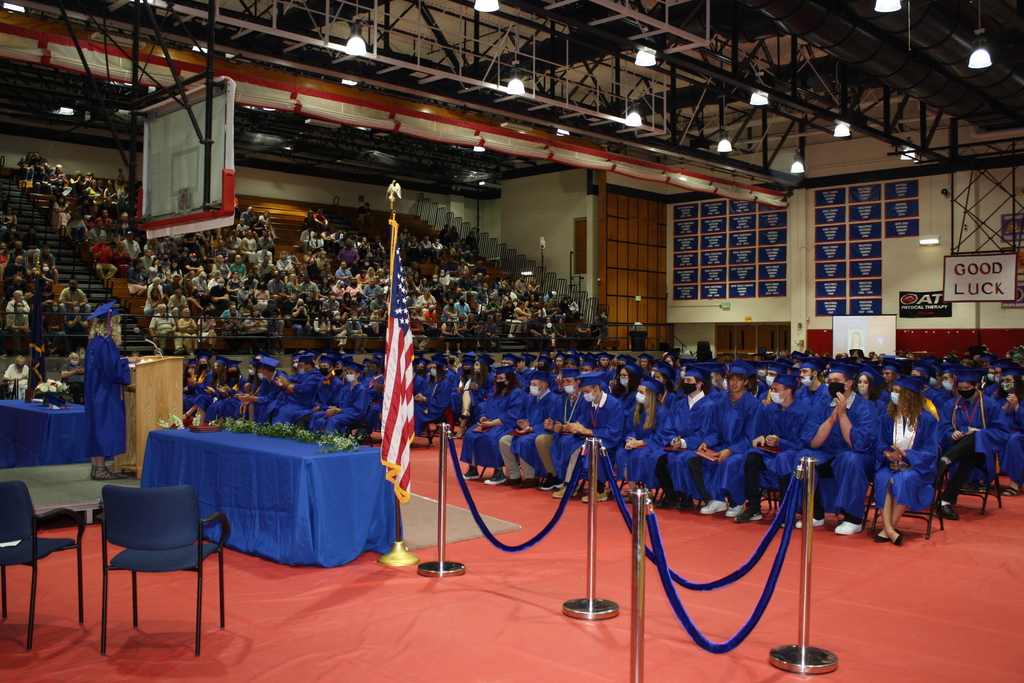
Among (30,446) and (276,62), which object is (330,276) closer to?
(276,62)

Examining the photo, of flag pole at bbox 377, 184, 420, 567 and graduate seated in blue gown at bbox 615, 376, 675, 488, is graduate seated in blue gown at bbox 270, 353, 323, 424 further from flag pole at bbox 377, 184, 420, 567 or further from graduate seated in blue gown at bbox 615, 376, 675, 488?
flag pole at bbox 377, 184, 420, 567

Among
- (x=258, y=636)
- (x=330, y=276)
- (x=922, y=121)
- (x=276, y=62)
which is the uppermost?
(x=922, y=121)

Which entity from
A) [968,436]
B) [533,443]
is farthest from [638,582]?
[533,443]

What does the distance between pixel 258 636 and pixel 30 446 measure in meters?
6.70

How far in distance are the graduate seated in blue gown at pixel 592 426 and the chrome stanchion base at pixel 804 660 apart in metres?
4.52

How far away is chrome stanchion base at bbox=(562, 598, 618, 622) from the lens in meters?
5.36

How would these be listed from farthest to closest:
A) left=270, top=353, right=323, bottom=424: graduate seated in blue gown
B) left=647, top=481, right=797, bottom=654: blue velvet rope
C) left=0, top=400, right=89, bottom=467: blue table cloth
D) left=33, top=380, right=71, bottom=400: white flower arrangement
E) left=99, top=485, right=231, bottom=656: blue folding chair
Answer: left=270, top=353, right=323, bottom=424: graduate seated in blue gown
left=33, top=380, right=71, bottom=400: white flower arrangement
left=0, top=400, right=89, bottom=467: blue table cloth
left=99, top=485, right=231, bottom=656: blue folding chair
left=647, top=481, right=797, bottom=654: blue velvet rope

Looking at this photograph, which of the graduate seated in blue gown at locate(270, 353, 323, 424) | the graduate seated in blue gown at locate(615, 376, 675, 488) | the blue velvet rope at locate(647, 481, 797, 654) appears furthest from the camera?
the graduate seated in blue gown at locate(270, 353, 323, 424)

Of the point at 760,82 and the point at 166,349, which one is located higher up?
the point at 760,82

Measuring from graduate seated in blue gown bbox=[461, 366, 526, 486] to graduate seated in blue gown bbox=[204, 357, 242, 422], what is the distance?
4.07 meters

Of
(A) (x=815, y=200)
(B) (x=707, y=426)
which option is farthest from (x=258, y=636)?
(A) (x=815, y=200)

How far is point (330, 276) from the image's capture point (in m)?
22.5

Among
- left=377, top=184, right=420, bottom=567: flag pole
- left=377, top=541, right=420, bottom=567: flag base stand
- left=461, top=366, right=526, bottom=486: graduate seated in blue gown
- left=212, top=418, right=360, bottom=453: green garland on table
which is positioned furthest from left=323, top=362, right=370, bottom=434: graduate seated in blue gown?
left=377, top=541, right=420, bottom=567: flag base stand

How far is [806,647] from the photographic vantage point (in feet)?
15.1
